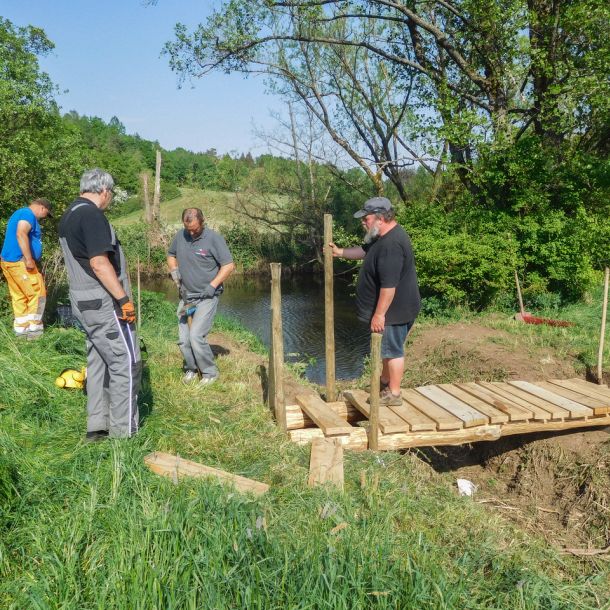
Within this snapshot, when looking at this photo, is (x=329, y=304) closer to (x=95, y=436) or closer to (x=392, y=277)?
(x=392, y=277)

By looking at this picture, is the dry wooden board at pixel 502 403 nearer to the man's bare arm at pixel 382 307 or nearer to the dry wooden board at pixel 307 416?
the dry wooden board at pixel 307 416

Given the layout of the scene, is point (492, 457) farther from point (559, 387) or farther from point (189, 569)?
point (189, 569)

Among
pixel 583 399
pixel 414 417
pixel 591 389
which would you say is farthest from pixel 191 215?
pixel 591 389

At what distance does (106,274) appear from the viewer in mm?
3871

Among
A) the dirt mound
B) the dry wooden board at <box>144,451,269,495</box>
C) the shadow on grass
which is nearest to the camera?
the dry wooden board at <box>144,451,269,495</box>

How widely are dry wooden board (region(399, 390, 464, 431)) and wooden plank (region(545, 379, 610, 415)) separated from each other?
1541mm

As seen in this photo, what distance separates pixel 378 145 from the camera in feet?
66.5

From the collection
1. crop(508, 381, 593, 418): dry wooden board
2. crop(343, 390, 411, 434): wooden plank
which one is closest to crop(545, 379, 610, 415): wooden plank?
crop(508, 381, 593, 418): dry wooden board

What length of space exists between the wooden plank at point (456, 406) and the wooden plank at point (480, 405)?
0.22ft

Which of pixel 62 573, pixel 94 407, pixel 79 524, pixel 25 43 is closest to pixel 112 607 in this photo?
pixel 62 573

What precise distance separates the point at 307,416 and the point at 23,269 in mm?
4046

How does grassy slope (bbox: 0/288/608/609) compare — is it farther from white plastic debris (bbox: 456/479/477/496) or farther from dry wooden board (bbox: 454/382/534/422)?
dry wooden board (bbox: 454/382/534/422)

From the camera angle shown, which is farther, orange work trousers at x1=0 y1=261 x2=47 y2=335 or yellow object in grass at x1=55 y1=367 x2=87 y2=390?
Answer: orange work trousers at x1=0 y1=261 x2=47 y2=335

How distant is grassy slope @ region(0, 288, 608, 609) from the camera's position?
270 centimetres
